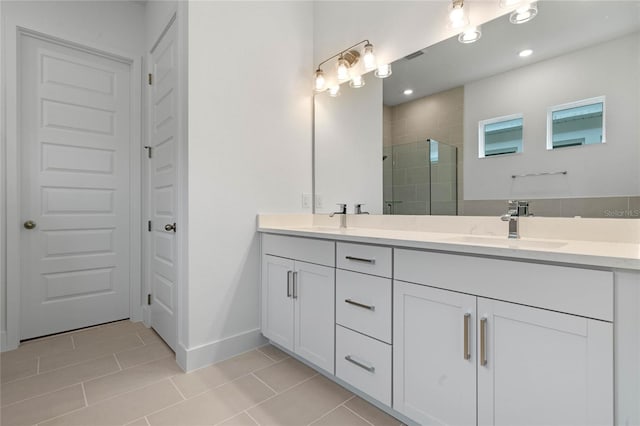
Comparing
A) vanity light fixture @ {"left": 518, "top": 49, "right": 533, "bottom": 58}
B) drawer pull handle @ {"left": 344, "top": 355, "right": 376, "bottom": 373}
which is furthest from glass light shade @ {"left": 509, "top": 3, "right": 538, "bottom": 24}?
drawer pull handle @ {"left": 344, "top": 355, "right": 376, "bottom": 373}

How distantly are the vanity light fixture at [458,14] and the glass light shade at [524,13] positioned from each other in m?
0.23

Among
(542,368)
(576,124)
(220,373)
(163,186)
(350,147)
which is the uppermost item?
(350,147)

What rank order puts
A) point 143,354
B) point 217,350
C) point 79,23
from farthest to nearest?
point 79,23, point 143,354, point 217,350

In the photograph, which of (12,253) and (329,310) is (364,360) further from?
(12,253)

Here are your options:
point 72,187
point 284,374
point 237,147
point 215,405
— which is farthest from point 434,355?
point 72,187

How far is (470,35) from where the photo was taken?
164 centimetres

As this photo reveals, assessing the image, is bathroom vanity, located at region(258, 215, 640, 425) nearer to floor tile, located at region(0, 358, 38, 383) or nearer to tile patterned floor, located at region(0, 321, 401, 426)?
tile patterned floor, located at region(0, 321, 401, 426)

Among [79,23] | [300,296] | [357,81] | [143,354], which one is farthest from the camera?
[79,23]

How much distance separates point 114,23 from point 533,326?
11.3 ft

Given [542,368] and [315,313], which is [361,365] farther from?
[542,368]

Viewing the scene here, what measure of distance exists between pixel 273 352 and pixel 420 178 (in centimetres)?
148

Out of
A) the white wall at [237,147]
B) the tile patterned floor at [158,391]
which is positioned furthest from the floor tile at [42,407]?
the white wall at [237,147]

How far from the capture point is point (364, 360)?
57.5 inches

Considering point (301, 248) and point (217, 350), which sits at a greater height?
point (301, 248)
